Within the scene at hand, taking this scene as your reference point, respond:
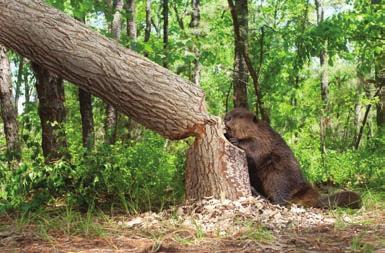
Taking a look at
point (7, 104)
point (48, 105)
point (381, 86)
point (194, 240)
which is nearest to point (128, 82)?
point (194, 240)

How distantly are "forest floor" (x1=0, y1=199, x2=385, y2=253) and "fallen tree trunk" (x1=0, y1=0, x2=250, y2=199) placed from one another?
A: 12.8 inches

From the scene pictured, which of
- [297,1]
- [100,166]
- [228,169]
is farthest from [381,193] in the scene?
[297,1]

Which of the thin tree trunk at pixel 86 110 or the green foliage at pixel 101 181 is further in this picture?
the thin tree trunk at pixel 86 110

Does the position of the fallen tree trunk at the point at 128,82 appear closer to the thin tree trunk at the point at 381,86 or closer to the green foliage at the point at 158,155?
the green foliage at the point at 158,155

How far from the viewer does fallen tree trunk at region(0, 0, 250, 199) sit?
445cm

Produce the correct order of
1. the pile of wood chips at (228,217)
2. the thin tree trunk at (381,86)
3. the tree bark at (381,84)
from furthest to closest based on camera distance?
the thin tree trunk at (381,86) → the tree bark at (381,84) → the pile of wood chips at (228,217)

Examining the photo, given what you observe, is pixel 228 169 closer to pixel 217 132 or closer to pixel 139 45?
pixel 217 132

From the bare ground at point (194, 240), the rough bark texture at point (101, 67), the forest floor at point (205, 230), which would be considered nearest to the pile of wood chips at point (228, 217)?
the forest floor at point (205, 230)

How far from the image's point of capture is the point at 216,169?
4.49 meters

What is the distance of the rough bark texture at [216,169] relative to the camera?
4.47 metres

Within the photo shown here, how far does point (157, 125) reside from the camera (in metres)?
4.63

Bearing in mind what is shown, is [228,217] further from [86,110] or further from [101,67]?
[86,110]

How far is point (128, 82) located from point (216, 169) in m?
1.12

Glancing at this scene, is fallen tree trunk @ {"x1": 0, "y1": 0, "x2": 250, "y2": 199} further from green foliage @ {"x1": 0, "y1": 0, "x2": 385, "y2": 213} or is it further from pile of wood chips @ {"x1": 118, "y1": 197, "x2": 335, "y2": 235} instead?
green foliage @ {"x1": 0, "y1": 0, "x2": 385, "y2": 213}
